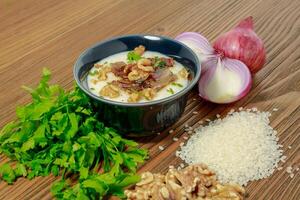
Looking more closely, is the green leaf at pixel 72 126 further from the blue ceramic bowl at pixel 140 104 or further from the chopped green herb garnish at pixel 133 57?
the chopped green herb garnish at pixel 133 57

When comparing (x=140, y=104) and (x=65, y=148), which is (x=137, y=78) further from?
(x=65, y=148)

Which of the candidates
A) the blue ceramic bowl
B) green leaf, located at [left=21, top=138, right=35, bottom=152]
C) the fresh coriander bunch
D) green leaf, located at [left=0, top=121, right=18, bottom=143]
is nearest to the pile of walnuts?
the fresh coriander bunch

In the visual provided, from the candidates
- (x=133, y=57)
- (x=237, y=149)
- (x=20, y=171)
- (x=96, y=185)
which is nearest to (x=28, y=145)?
(x=20, y=171)

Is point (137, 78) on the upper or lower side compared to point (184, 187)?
upper

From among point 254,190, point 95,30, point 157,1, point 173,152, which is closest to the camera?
point 254,190

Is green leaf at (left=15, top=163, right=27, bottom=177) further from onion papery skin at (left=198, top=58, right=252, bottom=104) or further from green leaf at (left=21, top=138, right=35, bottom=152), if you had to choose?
onion papery skin at (left=198, top=58, right=252, bottom=104)

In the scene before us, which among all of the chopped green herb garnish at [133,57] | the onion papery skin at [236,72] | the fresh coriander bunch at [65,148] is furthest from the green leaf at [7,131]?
the onion papery skin at [236,72]

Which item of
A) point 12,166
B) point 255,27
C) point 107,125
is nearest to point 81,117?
point 107,125

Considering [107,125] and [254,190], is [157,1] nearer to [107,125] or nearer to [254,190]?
[107,125]
